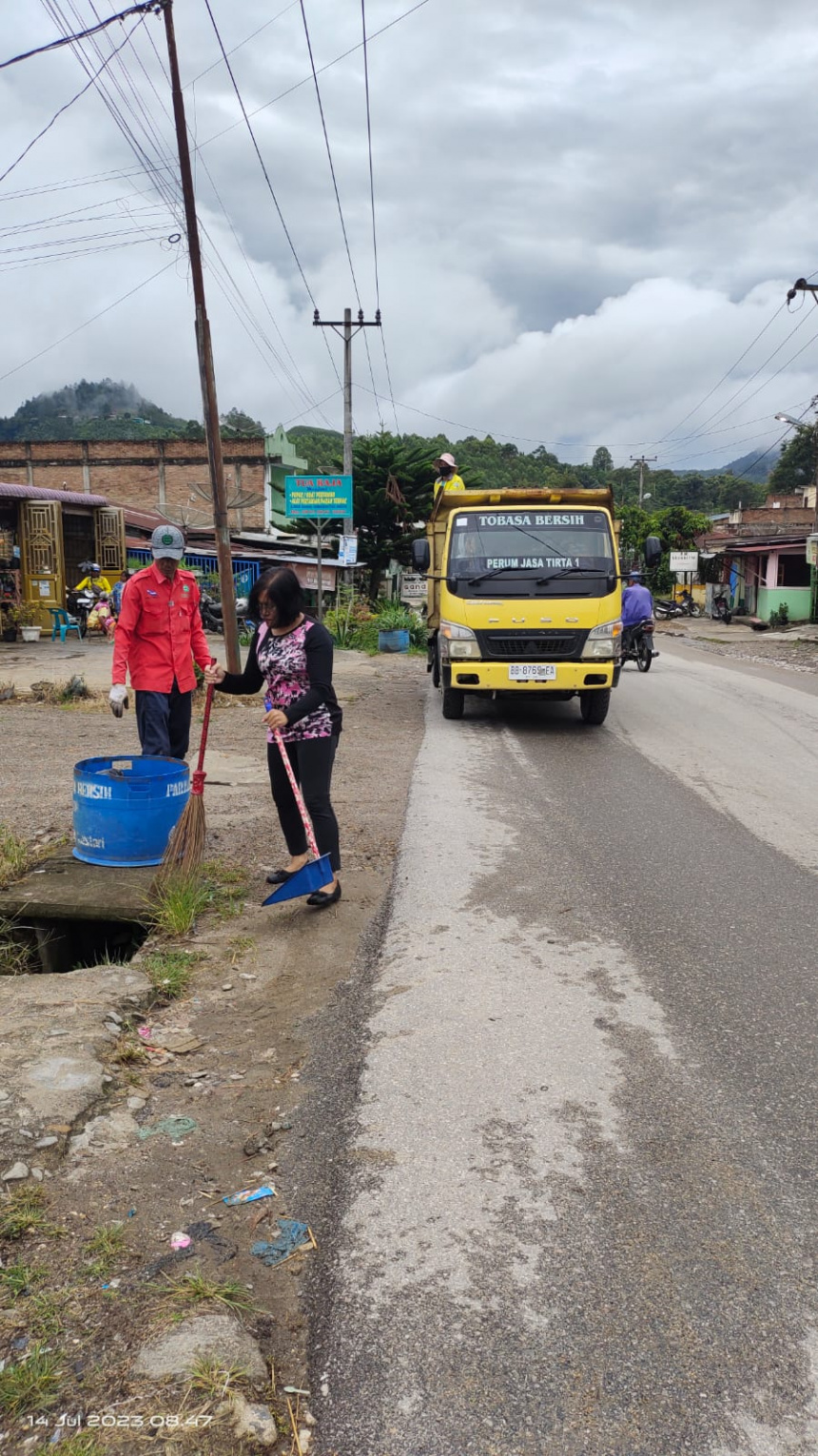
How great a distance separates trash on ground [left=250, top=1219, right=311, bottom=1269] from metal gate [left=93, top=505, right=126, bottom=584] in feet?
75.6

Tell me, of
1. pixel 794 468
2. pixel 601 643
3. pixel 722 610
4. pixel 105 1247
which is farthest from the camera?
pixel 794 468

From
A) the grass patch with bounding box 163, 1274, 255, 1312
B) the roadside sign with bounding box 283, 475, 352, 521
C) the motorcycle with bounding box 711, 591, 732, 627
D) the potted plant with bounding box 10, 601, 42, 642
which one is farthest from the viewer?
the motorcycle with bounding box 711, 591, 732, 627

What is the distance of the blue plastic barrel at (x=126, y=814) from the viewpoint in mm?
5004

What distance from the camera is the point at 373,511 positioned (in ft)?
102

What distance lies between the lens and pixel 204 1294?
7.24 feet

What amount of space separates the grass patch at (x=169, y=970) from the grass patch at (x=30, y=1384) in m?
1.92

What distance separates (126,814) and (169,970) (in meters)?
1.20

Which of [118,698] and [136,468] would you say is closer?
[118,698]

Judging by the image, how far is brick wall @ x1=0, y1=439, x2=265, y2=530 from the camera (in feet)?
129

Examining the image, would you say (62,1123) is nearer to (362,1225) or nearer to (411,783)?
(362,1225)

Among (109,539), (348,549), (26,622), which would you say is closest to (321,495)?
(348,549)

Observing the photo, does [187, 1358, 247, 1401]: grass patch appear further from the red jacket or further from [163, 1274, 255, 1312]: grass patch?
the red jacket

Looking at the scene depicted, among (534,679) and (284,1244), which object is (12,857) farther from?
(534,679)

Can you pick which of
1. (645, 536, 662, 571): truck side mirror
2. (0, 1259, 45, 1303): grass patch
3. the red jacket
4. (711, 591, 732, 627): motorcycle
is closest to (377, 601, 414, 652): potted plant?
(645, 536, 662, 571): truck side mirror
